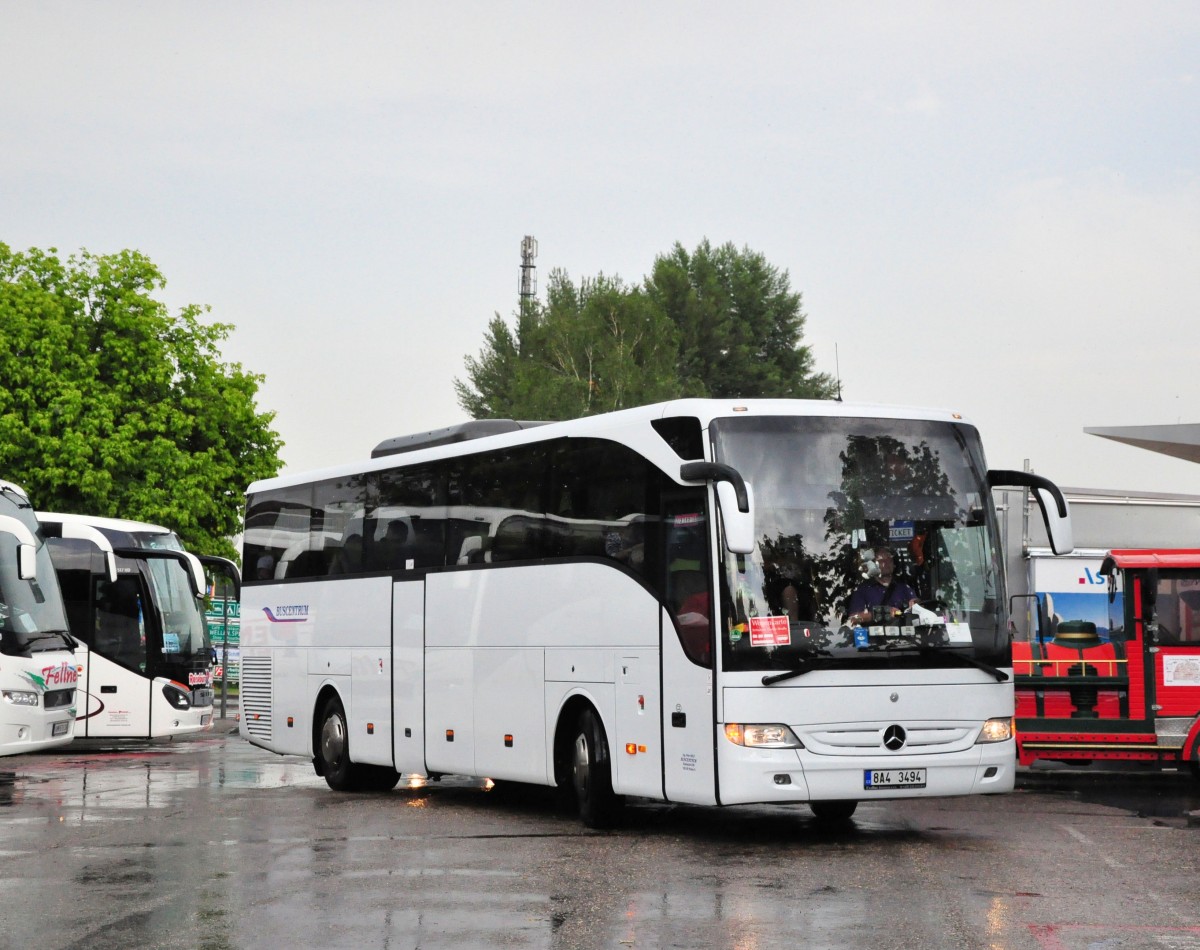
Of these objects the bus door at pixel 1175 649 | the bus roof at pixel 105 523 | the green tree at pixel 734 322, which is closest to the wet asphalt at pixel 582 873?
the bus door at pixel 1175 649

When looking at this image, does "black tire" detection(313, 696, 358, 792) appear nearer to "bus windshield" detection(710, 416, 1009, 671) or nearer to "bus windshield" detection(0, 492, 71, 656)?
"bus windshield" detection(0, 492, 71, 656)

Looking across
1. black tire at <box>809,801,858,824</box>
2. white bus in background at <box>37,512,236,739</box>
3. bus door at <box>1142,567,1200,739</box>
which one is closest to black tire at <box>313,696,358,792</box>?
black tire at <box>809,801,858,824</box>

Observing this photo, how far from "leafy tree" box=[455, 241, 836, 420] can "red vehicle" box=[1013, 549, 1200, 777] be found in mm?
49963

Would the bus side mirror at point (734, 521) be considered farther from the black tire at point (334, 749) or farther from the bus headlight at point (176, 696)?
the bus headlight at point (176, 696)

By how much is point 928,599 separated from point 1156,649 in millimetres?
5895

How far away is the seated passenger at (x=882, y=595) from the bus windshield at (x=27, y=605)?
30.5ft

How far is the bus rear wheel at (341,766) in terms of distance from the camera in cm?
1894

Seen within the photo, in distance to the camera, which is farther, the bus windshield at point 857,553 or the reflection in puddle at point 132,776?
the reflection in puddle at point 132,776

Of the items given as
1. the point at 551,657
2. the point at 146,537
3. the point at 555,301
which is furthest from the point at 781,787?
the point at 555,301

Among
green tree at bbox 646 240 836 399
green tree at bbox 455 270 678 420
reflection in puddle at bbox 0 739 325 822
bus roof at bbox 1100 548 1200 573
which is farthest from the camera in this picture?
green tree at bbox 646 240 836 399

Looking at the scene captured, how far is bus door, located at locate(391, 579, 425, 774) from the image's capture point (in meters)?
17.5

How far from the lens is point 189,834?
1435 cm

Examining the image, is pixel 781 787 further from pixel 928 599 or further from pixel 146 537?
pixel 146 537

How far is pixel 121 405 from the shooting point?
47156mm
